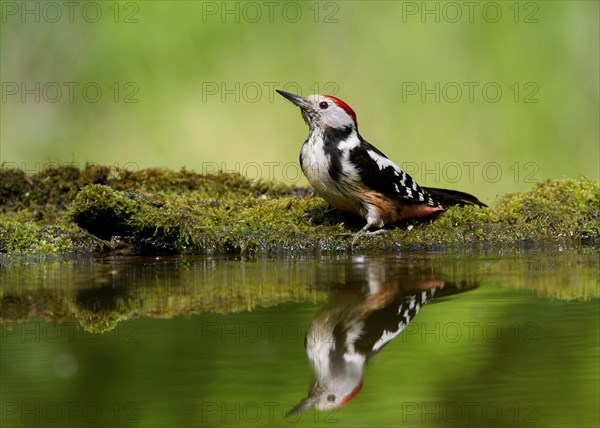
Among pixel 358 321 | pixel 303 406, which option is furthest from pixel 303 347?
pixel 303 406

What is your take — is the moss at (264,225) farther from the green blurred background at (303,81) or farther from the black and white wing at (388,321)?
the green blurred background at (303,81)

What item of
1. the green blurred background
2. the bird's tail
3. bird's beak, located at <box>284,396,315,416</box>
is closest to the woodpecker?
the bird's tail

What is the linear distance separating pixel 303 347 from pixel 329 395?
57 cm

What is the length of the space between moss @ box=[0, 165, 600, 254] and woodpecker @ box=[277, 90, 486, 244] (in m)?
0.13

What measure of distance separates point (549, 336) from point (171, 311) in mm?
1615

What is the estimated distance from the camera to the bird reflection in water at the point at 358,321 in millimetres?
3064

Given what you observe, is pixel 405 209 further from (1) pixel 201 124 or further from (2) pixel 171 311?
(1) pixel 201 124

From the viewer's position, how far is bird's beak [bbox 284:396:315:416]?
279cm

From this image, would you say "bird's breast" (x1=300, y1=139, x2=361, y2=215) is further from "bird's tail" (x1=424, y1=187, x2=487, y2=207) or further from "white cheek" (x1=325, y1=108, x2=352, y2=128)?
"bird's tail" (x1=424, y1=187, x2=487, y2=207)

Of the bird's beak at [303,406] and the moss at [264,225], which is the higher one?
the moss at [264,225]

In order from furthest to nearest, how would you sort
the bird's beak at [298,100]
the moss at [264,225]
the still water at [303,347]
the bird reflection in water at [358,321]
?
the bird's beak at [298,100] < the moss at [264,225] < the bird reflection in water at [358,321] < the still water at [303,347]

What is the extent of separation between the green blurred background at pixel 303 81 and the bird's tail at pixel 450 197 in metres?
3.72

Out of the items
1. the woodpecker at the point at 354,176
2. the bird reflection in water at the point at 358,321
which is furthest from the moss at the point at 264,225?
the bird reflection in water at the point at 358,321

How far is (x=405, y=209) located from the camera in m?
6.67
